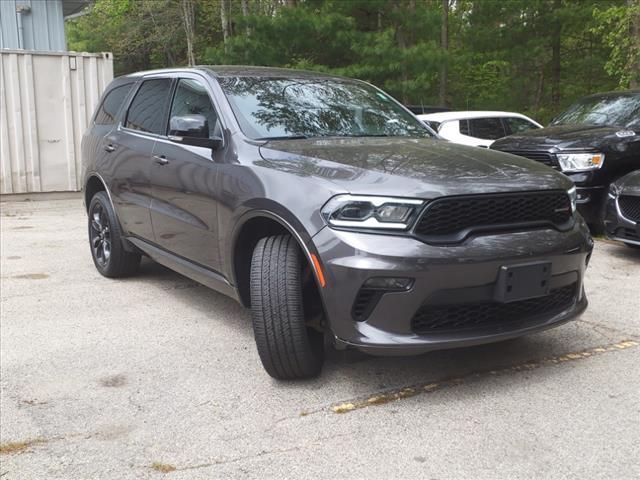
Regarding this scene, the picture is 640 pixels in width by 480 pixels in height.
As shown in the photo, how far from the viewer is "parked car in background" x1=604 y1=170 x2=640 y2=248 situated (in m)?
6.20

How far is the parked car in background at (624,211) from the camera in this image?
6.20 meters

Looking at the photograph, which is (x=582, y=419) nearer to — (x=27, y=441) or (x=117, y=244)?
(x=27, y=441)

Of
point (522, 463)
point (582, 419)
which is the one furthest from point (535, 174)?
point (522, 463)

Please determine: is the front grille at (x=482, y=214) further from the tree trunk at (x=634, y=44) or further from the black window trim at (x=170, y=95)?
the tree trunk at (x=634, y=44)

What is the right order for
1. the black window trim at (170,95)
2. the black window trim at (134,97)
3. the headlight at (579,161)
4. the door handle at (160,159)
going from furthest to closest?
the headlight at (579,161) < the black window trim at (134,97) < the door handle at (160,159) < the black window trim at (170,95)

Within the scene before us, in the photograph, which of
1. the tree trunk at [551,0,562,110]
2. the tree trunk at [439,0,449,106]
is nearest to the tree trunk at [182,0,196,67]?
the tree trunk at [439,0,449,106]

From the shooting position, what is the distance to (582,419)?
309 cm

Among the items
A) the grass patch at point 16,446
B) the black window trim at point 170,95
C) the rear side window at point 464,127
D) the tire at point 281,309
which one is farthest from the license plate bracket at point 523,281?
the rear side window at point 464,127

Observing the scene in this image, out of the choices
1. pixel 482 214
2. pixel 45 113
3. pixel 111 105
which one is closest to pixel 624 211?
pixel 482 214

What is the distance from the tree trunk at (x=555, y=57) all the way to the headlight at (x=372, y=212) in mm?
17779

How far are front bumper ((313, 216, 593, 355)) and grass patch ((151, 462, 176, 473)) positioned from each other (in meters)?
0.96

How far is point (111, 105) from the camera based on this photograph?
237 inches

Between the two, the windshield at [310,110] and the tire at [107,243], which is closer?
the windshield at [310,110]

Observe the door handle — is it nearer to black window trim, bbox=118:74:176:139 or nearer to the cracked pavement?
black window trim, bbox=118:74:176:139
